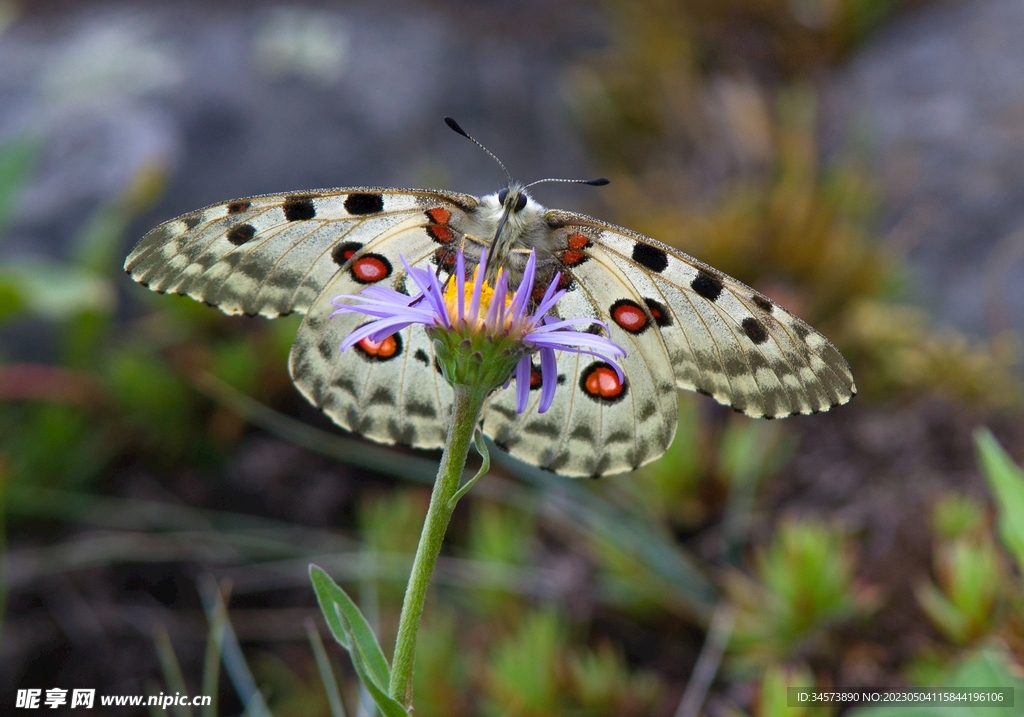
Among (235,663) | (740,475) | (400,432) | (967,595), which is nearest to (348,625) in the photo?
(400,432)

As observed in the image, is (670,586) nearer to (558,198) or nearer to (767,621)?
(767,621)

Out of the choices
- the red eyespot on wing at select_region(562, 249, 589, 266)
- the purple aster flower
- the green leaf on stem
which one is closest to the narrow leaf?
the green leaf on stem

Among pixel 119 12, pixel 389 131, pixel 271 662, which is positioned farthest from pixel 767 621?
pixel 119 12

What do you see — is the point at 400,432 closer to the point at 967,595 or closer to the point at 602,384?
the point at 602,384

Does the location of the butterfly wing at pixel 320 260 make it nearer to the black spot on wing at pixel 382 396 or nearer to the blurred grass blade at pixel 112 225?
the black spot on wing at pixel 382 396

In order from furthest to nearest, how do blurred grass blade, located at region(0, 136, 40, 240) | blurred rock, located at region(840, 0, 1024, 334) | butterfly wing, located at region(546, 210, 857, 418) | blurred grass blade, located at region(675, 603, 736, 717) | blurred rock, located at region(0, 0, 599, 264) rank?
blurred rock, located at region(0, 0, 599, 264)
blurred rock, located at region(840, 0, 1024, 334)
blurred grass blade, located at region(0, 136, 40, 240)
blurred grass blade, located at region(675, 603, 736, 717)
butterfly wing, located at region(546, 210, 857, 418)

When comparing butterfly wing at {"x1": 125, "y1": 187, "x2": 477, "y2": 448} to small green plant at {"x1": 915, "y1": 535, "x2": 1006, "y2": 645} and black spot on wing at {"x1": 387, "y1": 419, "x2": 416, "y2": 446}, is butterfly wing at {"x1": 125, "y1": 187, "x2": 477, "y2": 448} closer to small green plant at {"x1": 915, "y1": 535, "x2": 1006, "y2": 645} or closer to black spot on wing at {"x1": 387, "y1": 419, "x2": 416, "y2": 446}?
black spot on wing at {"x1": 387, "y1": 419, "x2": 416, "y2": 446}
